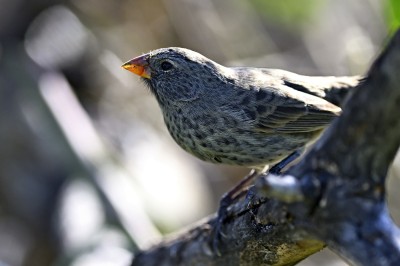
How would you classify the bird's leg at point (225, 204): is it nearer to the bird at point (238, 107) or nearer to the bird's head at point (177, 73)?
the bird at point (238, 107)

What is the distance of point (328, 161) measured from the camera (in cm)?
257

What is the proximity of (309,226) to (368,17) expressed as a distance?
16.9ft

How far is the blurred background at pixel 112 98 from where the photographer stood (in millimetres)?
6770

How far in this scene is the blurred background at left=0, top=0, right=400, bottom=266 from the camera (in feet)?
22.2

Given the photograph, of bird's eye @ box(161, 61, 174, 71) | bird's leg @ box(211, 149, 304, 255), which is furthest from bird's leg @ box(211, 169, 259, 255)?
bird's eye @ box(161, 61, 174, 71)

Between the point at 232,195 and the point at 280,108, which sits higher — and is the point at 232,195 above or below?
below

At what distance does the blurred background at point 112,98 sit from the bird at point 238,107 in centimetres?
157

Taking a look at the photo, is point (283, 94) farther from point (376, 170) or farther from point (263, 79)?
point (376, 170)

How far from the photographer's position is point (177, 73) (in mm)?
4898

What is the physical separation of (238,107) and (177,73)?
0.49 metres

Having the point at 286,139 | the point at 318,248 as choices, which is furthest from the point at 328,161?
the point at 286,139

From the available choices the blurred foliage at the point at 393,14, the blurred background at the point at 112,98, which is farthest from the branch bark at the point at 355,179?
the blurred background at the point at 112,98

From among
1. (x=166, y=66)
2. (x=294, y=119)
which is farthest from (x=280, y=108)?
(x=166, y=66)

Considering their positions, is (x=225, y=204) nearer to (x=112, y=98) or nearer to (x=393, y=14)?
(x=393, y=14)
